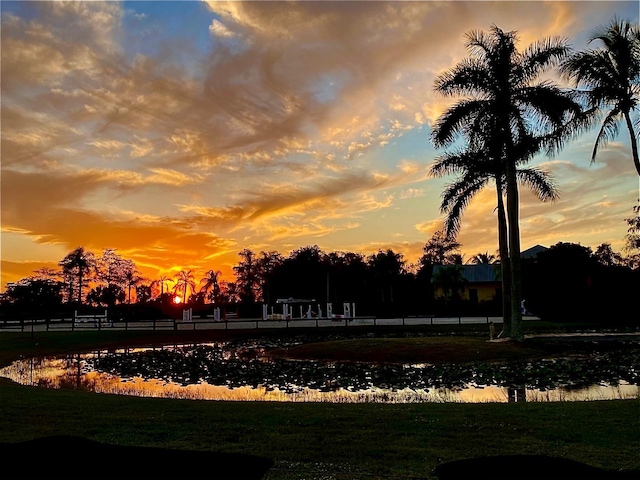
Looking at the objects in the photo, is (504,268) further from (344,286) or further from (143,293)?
(143,293)

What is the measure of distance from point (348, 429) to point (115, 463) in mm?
5371

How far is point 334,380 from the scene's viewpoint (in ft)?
50.3

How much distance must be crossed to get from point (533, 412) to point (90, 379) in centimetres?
1298

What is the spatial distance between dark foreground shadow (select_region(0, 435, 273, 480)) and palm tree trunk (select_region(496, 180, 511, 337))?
22.1 m

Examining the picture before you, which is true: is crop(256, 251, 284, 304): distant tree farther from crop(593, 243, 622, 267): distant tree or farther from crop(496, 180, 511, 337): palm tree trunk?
crop(496, 180, 511, 337): palm tree trunk

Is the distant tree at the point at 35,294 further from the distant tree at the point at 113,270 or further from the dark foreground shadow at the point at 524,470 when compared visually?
the dark foreground shadow at the point at 524,470

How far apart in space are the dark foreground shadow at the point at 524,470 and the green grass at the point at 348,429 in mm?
2860

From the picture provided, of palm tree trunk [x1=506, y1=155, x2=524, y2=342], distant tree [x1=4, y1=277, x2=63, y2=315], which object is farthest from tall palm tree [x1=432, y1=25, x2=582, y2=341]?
distant tree [x1=4, y1=277, x2=63, y2=315]

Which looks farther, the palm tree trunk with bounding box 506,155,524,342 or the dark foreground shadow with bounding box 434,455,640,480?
the palm tree trunk with bounding box 506,155,524,342

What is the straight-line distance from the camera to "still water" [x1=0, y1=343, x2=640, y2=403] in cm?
1268

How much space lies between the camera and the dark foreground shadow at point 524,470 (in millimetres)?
2705

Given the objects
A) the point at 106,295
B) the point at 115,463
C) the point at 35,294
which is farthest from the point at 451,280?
the point at 115,463

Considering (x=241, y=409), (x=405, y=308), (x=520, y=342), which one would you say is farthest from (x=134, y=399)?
(x=405, y=308)

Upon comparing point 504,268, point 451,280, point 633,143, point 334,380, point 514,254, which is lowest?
point 334,380
